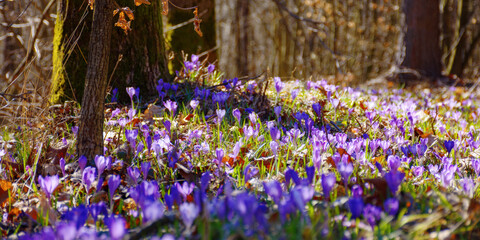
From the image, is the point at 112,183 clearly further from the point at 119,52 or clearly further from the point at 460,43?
the point at 460,43

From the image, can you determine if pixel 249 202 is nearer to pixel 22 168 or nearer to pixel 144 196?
pixel 144 196

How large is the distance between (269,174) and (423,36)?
8.32 metres

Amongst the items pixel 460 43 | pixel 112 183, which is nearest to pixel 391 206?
pixel 112 183

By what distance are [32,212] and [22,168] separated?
2.54 ft

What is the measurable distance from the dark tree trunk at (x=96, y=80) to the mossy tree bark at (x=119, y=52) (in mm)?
1297

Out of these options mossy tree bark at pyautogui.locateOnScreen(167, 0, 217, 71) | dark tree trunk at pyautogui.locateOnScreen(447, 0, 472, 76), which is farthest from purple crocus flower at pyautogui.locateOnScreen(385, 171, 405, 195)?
dark tree trunk at pyautogui.locateOnScreen(447, 0, 472, 76)

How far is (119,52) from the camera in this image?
144 inches

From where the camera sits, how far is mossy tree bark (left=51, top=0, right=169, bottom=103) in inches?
141

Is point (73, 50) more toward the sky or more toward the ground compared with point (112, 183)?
more toward the sky

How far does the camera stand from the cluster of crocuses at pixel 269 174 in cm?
126

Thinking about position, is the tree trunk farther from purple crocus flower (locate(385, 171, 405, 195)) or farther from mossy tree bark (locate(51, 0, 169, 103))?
purple crocus flower (locate(385, 171, 405, 195))

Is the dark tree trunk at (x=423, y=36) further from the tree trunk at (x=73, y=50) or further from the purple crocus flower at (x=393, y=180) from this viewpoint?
the purple crocus flower at (x=393, y=180)

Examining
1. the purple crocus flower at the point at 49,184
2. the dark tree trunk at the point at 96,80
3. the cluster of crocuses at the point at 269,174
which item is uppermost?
the dark tree trunk at the point at 96,80

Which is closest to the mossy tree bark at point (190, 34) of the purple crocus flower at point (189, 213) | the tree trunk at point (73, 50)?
the tree trunk at point (73, 50)
